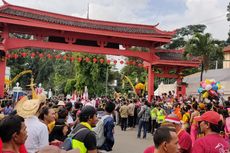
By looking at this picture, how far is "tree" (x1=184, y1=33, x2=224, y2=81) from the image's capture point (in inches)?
920

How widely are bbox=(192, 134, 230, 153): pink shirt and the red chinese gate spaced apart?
50.3 feet

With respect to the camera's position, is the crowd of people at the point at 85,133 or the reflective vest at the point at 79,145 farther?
the reflective vest at the point at 79,145

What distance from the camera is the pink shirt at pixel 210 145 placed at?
377 centimetres

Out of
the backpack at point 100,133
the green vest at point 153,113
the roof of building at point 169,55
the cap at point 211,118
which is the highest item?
the roof of building at point 169,55

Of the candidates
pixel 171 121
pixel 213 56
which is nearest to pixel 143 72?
pixel 213 56

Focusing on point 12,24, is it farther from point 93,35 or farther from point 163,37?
point 163,37

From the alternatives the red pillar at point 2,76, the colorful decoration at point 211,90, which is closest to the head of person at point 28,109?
the colorful decoration at point 211,90

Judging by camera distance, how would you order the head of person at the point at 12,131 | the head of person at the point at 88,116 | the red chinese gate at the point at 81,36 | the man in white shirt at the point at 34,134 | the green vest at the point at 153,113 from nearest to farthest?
1. the head of person at the point at 12,131
2. the man in white shirt at the point at 34,134
3. the head of person at the point at 88,116
4. the green vest at the point at 153,113
5. the red chinese gate at the point at 81,36

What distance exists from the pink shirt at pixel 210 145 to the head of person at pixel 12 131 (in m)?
2.01

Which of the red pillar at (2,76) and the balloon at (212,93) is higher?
the red pillar at (2,76)

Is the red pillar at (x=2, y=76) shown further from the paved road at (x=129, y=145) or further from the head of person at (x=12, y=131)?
the head of person at (x=12, y=131)

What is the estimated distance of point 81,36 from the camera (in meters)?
20.1

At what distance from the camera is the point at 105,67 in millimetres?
35469

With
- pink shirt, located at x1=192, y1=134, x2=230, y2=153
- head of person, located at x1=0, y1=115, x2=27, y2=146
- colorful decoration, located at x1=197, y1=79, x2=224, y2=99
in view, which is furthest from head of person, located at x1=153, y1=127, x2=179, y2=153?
colorful decoration, located at x1=197, y1=79, x2=224, y2=99
